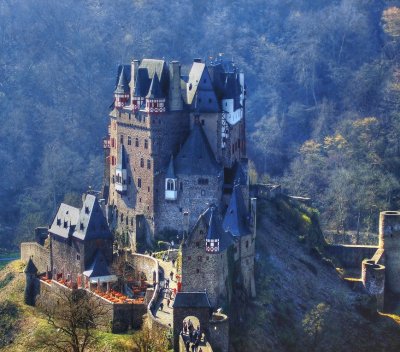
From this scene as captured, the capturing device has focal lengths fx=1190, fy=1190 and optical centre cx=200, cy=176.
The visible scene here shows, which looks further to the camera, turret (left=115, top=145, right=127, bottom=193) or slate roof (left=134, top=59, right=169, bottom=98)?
turret (left=115, top=145, right=127, bottom=193)

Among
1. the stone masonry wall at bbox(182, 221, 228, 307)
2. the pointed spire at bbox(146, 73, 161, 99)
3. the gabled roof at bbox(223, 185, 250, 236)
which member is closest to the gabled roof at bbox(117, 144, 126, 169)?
the pointed spire at bbox(146, 73, 161, 99)

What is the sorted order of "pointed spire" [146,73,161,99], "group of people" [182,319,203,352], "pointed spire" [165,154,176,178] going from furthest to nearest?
"pointed spire" [165,154,176,178] < "pointed spire" [146,73,161,99] < "group of people" [182,319,203,352]

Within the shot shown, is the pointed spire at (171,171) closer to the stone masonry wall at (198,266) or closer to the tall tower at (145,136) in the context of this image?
the tall tower at (145,136)

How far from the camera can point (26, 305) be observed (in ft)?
273

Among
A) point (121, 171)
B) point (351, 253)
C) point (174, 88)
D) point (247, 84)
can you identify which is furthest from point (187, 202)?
point (247, 84)

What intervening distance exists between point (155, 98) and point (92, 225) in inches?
414

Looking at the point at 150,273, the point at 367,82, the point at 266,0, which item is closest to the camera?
the point at 150,273

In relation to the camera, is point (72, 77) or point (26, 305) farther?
point (72, 77)

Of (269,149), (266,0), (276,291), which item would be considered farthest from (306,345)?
(266,0)

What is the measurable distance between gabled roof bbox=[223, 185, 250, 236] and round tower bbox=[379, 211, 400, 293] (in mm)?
17743

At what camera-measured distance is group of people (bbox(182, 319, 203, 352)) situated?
65125 millimetres

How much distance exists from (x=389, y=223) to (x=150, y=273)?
78.4ft

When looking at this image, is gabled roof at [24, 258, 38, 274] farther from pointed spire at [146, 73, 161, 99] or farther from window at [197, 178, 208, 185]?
pointed spire at [146, 73, 161, 99]

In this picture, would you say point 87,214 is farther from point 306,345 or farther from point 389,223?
point 389,223
